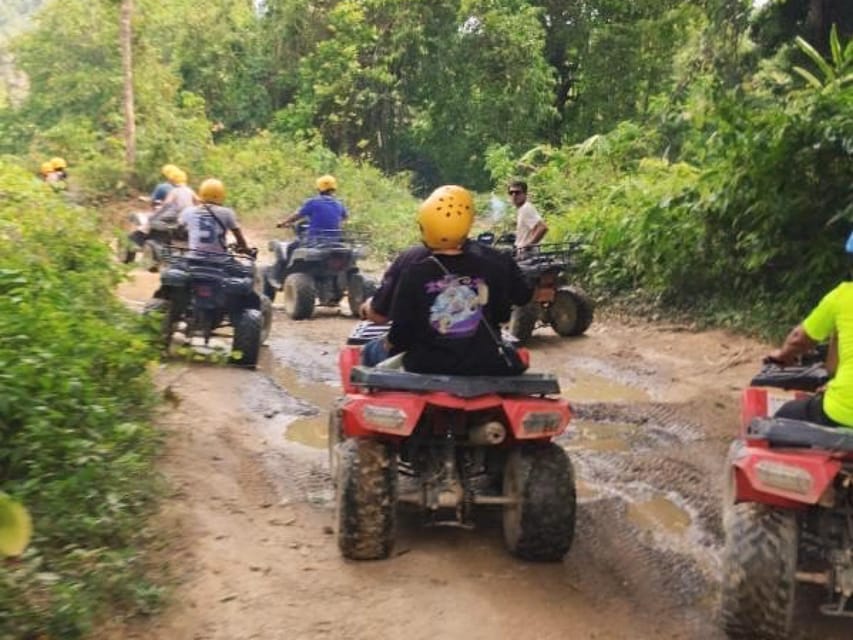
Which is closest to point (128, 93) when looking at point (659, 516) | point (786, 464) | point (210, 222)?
point (210, 222)

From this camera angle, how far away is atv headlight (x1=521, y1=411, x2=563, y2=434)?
4.70 meters

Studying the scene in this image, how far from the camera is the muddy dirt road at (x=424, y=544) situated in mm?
4242

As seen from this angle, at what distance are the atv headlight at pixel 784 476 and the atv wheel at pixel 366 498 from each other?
1.74m

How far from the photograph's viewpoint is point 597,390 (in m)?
9.10

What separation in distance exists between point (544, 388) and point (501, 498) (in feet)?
1.94

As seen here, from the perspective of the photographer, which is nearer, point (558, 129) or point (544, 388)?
point (544, 388)

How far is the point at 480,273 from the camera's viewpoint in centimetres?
496

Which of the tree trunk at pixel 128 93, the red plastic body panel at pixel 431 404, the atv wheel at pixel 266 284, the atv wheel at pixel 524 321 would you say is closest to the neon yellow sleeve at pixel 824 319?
the red plastic body panel at pixel 431 404

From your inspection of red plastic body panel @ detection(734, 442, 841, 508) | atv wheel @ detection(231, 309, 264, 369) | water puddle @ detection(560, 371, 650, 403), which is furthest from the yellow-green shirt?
atv wheel @ detection(231, 309, 264, 369)

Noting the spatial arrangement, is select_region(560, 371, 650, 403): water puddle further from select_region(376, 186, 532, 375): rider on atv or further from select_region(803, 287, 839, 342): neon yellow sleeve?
select_region(803, 287, 839, 342): neon yellow sleeve

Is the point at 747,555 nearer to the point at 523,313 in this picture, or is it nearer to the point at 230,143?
the point at 523,313

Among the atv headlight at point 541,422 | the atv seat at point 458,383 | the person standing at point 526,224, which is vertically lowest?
the atv headlight at point 541,422

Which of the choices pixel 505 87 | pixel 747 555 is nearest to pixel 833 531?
pixel 747 555

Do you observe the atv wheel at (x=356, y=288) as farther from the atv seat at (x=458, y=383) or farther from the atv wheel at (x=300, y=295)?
the atv seat at (x=458, y=383)
